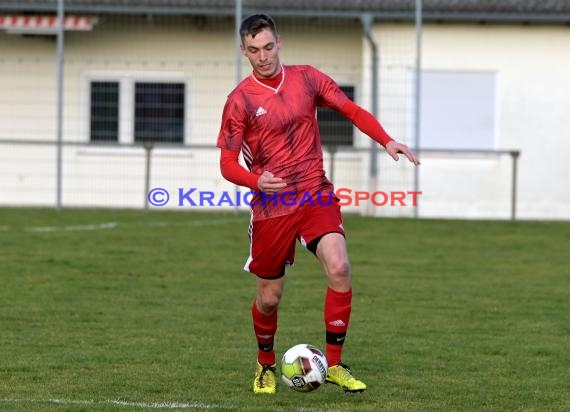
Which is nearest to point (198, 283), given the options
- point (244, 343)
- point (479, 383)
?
point (244, 343)

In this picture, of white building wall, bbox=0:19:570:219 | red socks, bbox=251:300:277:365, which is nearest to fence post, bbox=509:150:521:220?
white building wall, bbox=0:19:570:219

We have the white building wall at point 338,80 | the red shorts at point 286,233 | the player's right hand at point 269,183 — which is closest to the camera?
the player's right hand at point 269,183

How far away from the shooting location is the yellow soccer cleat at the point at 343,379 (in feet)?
27.2

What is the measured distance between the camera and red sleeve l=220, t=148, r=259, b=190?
322 inches

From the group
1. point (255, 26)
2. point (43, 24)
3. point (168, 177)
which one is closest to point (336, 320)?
point (255, 26)

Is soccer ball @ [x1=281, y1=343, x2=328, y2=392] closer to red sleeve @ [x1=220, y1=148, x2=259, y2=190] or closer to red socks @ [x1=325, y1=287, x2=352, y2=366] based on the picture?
red socks @ [x1=325, y1=287, x2=352, y2=366]

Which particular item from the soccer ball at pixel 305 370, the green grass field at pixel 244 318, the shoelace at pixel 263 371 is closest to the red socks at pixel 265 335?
the shoelace at pixel 263 371

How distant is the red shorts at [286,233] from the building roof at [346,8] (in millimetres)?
16579

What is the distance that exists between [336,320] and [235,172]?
3.42ft

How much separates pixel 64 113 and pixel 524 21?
846 cm

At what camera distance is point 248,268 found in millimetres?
8641

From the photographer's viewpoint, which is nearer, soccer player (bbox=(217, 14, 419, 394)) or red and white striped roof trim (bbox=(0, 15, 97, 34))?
soccer player (bbox=(217, 14, 419, 394))

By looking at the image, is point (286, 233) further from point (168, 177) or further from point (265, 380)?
Answer: point (168, 177)

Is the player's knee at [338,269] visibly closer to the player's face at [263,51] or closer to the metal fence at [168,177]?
the player's face at [263,51]
